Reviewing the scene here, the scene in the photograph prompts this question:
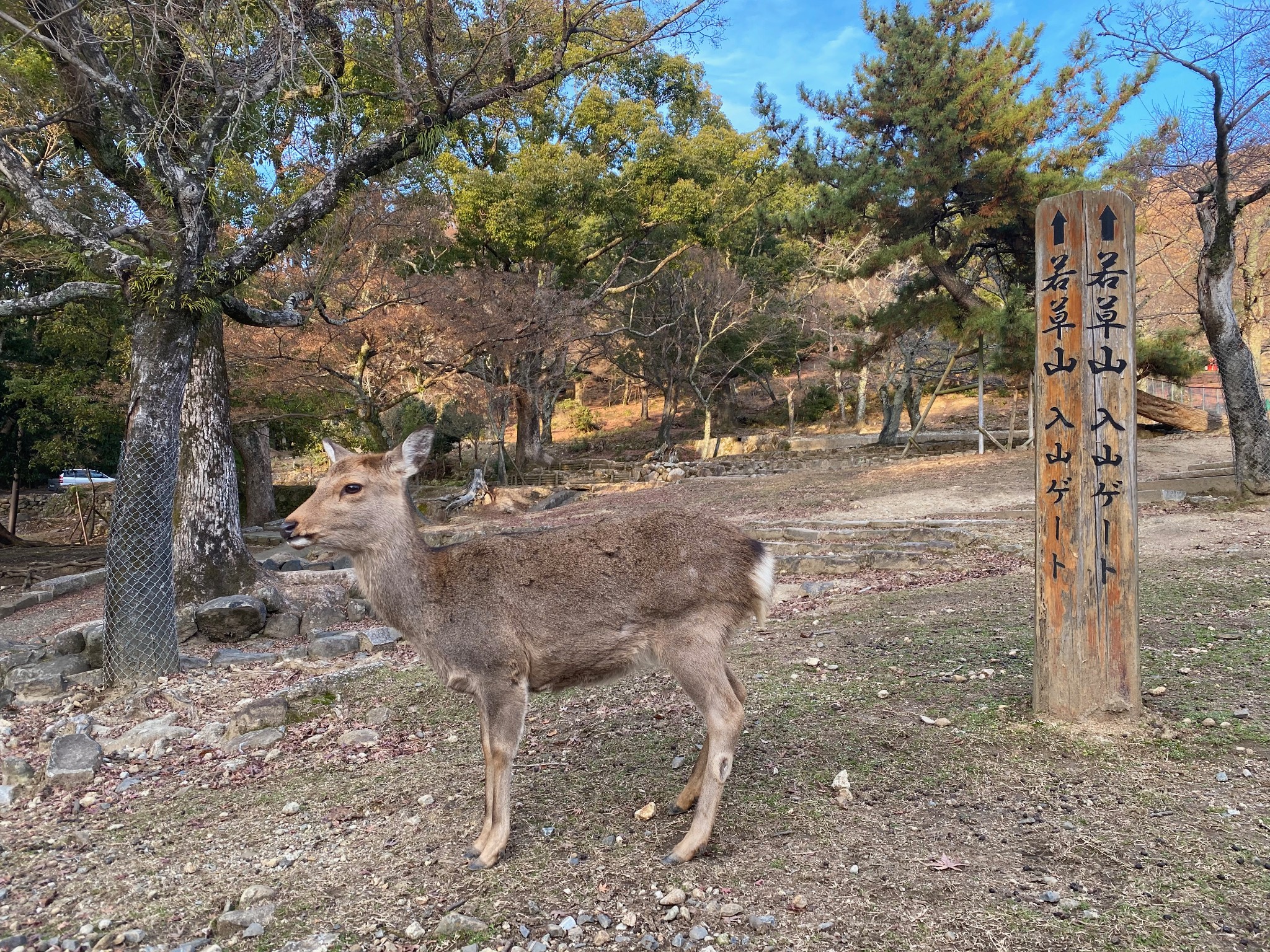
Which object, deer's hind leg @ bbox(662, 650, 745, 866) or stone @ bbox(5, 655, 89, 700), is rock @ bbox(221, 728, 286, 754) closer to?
stone @ bbox(5, 655, 89, 700)

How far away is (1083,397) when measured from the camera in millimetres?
4590

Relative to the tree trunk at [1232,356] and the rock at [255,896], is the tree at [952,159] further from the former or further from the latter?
the rock at [255,896]

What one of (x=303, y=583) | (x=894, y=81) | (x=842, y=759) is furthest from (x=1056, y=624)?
(x=894, y=81)

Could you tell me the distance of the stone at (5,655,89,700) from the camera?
7.43 m

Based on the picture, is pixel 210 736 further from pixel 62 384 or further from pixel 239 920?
pixel 62 384

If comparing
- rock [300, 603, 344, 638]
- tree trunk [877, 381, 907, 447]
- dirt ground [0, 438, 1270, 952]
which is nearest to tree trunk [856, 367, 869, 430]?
tree trunk [877, 381, 907, 447]

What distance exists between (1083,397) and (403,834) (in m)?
4.46

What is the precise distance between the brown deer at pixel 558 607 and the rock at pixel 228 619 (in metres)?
6.43

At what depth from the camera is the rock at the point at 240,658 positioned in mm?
8367

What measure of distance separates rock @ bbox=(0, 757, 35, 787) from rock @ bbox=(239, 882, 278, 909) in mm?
2884

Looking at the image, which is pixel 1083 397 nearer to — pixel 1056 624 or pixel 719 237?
pixel 1056 624

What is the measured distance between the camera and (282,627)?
991 cm

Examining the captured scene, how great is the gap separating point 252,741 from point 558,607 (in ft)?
11.4

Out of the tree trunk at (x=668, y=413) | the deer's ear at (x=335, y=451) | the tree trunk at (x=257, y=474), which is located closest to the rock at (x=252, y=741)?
the deer's ear at (x=335, y=451)
